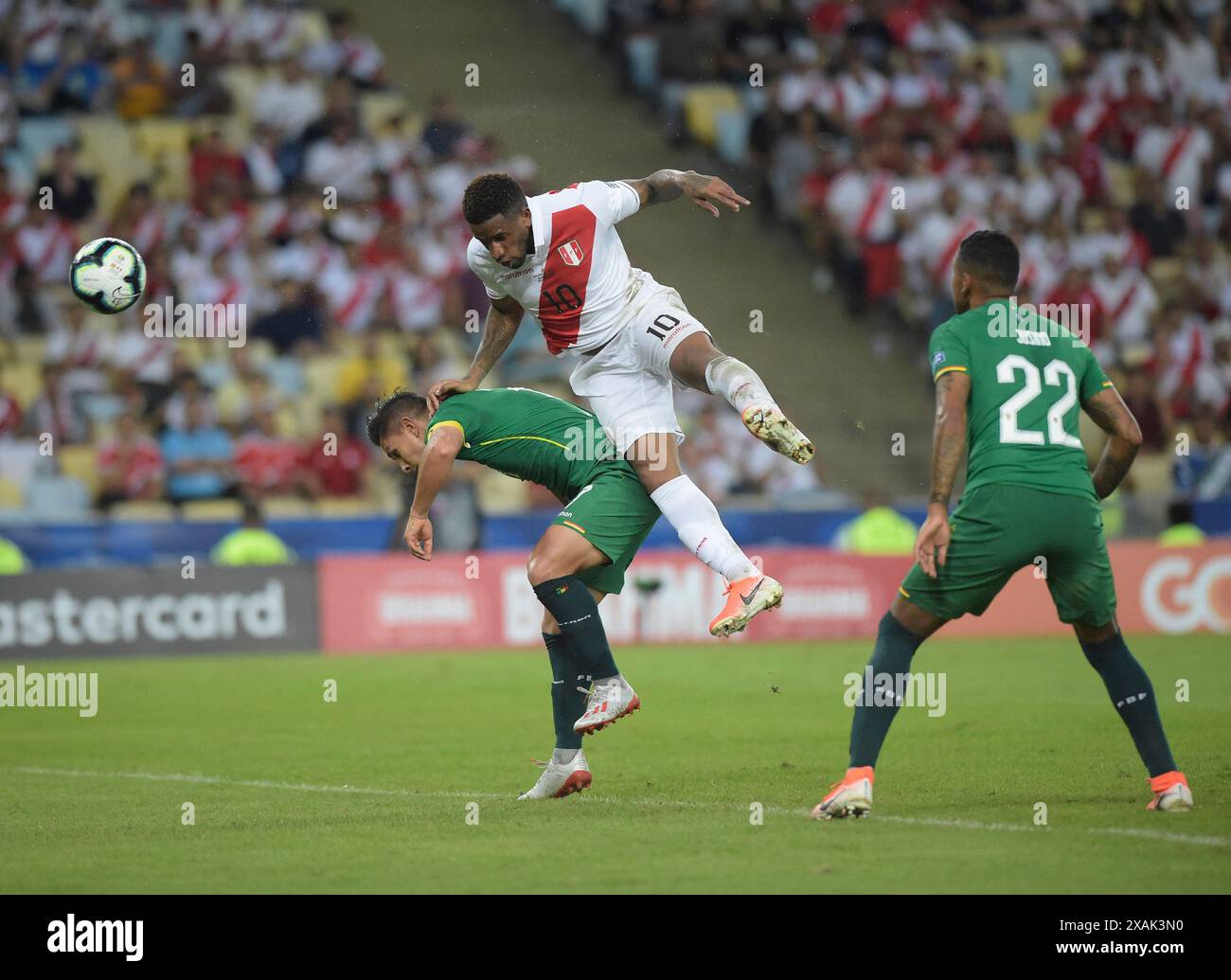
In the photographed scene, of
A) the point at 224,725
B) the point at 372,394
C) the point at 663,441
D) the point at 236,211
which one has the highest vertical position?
the point at 236,211

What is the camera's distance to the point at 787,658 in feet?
56.6

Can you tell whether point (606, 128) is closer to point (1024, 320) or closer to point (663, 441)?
point (663, 441)

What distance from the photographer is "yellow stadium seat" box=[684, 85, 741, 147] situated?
2406 centimetres

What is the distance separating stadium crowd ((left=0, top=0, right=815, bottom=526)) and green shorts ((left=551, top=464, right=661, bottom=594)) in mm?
10318

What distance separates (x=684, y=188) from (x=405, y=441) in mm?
2004

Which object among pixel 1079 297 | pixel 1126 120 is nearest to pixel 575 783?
pixel 1079 297

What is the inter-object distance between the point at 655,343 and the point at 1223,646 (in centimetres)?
932

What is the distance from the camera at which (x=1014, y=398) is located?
25.3 feet

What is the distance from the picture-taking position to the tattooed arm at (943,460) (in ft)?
24.8

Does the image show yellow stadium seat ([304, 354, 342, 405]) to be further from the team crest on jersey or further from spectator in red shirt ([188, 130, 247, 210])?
the team crest on jersey

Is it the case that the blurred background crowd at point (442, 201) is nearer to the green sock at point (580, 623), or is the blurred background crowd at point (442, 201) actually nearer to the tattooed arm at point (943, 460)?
the green sock at point (580, 623)

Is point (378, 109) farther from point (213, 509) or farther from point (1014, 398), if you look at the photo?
point (1014, 398)

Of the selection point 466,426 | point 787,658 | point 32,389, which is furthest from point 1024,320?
point 32,389

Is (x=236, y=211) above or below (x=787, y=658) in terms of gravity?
above
